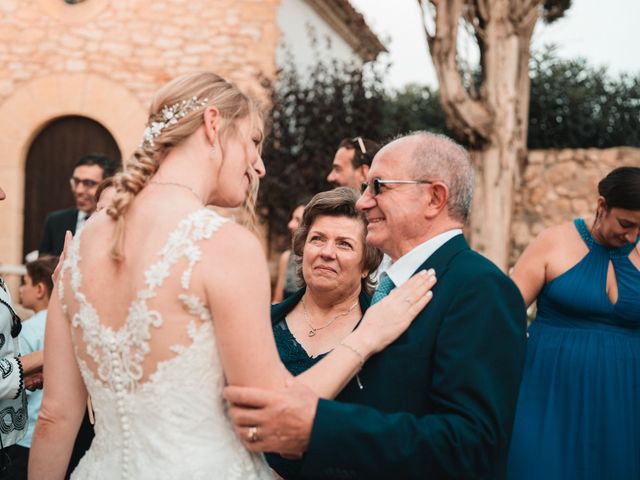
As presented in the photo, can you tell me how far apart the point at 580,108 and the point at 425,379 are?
11.9 m

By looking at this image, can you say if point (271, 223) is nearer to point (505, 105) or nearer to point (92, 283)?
point (505, 105)

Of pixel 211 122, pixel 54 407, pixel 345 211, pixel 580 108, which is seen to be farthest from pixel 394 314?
pixel 580 108

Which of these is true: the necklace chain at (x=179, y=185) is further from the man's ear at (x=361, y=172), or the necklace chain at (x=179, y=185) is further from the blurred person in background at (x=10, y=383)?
the man's ear at (x=361, y=172)

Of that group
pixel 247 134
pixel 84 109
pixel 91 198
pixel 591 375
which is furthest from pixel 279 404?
pixel 84 109

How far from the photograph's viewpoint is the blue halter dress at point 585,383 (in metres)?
3.64

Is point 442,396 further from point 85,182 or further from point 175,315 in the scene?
point 85,182

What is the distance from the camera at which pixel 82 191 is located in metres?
5.66

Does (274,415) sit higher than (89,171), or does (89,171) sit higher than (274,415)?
(89,171)

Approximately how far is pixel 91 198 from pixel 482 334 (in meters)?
4.41

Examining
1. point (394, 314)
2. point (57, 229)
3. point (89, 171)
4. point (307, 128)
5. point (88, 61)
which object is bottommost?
point (394, 314)

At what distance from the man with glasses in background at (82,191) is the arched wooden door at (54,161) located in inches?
203

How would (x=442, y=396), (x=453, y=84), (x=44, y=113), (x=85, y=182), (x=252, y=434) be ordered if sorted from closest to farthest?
1. (x=252, y=434)
2. (x=442, y=396)
3. (x=85, y=182)
4. (x=453, y=84)
5. (x=44, y=113)

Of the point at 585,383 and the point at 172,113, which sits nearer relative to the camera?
the point at 172,113

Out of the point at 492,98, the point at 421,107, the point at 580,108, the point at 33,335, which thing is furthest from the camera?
the point at 421,107
